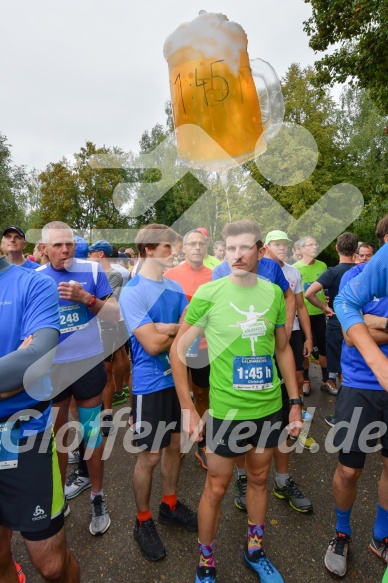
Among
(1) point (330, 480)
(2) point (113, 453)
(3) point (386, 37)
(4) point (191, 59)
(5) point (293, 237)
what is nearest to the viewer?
(4) point (191, 59)

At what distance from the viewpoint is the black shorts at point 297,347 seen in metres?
3.66

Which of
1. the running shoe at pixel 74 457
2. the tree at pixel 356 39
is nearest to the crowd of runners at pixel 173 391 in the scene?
the running shoe at pixel 74 457

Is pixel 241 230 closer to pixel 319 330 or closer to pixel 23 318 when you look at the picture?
pixel 23 318

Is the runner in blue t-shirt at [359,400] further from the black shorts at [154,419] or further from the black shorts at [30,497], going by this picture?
the black shorts at [30,497]

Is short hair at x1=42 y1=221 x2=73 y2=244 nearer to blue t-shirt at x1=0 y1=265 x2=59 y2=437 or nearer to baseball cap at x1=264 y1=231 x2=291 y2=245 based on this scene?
blue t-shirt at x1=0 y1=265 x2=59 y2=437

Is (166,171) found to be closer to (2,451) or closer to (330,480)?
(2,451)

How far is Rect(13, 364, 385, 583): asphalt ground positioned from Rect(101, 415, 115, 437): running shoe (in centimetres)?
72

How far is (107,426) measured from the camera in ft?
13.0

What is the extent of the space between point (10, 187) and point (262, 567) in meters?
28.2

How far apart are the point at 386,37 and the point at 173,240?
854 centimetres

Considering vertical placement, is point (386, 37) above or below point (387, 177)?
above

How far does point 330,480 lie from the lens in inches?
117

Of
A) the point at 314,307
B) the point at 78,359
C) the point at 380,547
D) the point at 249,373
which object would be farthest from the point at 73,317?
the point at 314,307

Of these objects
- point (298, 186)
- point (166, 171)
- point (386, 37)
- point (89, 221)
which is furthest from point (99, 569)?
point (89, 221)
